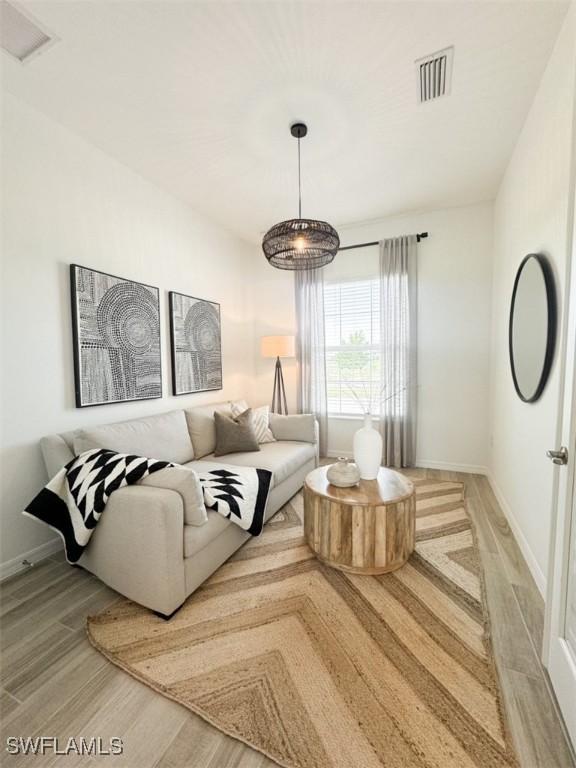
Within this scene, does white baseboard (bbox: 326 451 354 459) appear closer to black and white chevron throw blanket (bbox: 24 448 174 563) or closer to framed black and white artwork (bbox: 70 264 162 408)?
framed black and white artwork (bbox: 70 264 162 408)

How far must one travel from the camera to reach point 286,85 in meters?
1.81

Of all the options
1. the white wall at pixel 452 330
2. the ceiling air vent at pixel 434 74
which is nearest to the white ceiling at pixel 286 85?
the ceiling air vent at pixel 434 74

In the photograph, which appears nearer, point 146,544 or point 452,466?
point 146,544

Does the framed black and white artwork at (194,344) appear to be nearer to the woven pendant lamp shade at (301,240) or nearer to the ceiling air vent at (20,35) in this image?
the woven pendant lamp shade at (301,240)

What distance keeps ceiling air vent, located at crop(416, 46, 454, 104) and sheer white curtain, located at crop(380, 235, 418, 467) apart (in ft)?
5.49

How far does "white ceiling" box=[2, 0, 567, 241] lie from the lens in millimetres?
1475

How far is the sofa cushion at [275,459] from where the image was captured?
250cm

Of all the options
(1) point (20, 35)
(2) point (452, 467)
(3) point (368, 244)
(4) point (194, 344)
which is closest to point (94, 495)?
(4) point (194, 344)

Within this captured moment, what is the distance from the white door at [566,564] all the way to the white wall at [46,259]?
8.80ft

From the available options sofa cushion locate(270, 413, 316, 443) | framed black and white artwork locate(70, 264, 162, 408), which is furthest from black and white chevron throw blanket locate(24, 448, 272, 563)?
sofa cushion locate(270, 413, 316, 443)

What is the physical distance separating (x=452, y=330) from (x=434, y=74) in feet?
7.30

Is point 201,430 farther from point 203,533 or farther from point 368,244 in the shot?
point 368,244

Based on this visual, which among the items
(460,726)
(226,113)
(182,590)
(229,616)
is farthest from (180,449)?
(226,113)

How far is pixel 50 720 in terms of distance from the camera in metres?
1.11
